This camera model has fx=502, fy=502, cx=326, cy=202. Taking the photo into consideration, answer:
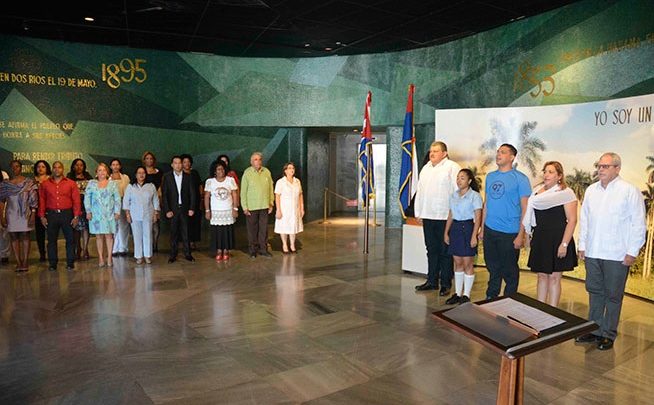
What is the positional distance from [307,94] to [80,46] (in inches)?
192

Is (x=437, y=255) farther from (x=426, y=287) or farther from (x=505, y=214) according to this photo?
(x=505, y=214)

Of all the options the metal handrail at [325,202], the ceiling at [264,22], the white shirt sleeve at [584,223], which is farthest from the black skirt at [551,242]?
the metal handrail at [325,202]

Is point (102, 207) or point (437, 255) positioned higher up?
point (102, 207)

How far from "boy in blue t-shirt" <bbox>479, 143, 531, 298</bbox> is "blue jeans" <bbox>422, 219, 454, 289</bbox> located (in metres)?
0.87

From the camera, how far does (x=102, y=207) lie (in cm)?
735

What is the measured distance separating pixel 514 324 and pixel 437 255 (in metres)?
3.75

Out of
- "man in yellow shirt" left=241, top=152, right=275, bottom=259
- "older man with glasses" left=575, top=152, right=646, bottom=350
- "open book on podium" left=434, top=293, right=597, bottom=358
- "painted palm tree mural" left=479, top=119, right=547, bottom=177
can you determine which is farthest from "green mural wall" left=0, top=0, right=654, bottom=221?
"open book on podium" left=434, top=293, right=597, bottom=358

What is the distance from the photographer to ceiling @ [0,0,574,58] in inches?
305

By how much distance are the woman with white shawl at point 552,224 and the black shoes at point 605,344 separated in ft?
2.28

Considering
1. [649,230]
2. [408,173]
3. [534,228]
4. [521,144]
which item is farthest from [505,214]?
[521,144]

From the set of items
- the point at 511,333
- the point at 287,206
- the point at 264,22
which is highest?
the point at 264,22

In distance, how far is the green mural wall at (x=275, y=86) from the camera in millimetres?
7094

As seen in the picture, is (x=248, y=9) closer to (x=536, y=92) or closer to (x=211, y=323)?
(x=536, y=92)

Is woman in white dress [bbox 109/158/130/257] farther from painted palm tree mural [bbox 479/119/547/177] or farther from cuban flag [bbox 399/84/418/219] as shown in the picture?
painted palm tree mural [bbox 479/119/547/177]
